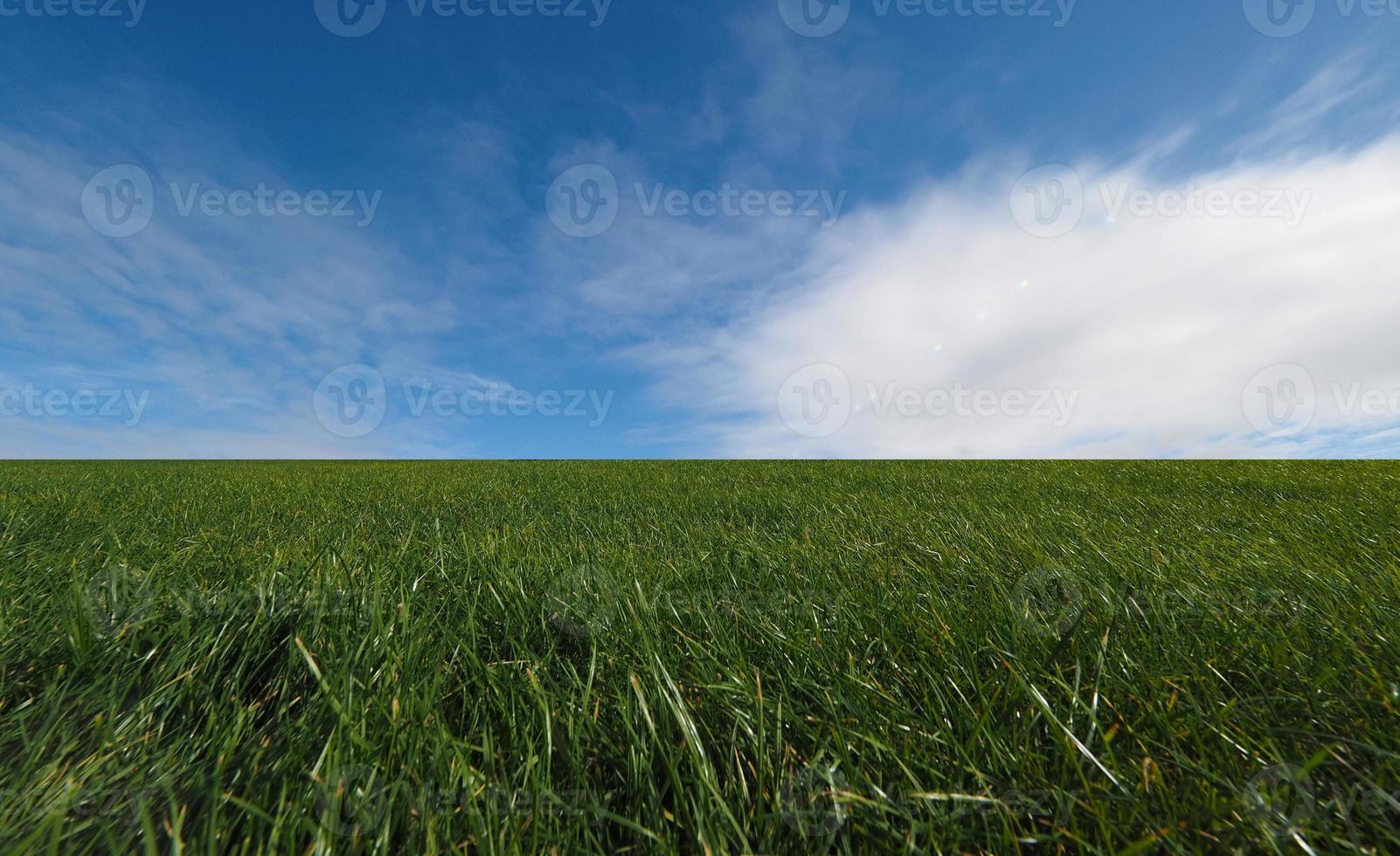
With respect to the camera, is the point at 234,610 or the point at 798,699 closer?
the point at 798,699

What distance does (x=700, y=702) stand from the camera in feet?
4.53

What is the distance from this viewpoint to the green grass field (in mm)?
957

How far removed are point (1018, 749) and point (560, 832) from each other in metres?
0.94

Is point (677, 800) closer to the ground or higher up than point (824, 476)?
closer to the ground

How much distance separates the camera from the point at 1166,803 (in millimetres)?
952

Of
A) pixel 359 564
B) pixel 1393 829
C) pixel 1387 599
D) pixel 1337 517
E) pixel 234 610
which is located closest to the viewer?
pixel 1393 829

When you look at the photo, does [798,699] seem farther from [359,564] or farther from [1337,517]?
[1337,517]

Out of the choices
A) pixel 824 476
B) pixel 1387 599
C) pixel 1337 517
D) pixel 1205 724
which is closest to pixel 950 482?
pixel 824 476

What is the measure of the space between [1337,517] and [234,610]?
641 centimetres

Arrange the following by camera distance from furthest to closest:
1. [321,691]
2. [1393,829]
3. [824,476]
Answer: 1. [824,476]
2. [321,691]
3. [1393,829]

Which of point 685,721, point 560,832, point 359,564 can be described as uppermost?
point 359,564

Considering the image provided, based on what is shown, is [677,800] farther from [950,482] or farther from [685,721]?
[950,482]

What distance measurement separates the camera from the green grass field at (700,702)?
3.14ft

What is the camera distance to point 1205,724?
1.18 meters
